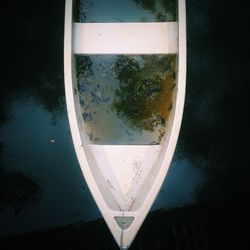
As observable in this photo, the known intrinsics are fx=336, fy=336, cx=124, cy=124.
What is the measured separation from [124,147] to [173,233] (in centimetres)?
105

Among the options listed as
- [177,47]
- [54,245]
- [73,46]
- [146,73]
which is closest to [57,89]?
[73,46]

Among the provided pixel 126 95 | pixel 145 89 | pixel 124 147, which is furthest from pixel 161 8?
pixel 124 147

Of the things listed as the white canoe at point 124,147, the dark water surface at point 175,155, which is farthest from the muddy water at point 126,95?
the dark water surface at point 175,155

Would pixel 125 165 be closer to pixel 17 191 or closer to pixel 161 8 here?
pixel 17 191

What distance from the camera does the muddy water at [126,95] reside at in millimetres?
3340

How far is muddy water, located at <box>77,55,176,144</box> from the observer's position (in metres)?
3.34

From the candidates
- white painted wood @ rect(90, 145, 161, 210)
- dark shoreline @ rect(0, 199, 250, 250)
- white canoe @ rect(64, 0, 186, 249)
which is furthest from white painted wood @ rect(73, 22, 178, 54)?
dark shoreline @ rect(0, 199, 250, 250)

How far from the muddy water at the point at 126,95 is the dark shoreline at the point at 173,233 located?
94 cm

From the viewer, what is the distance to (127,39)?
3.35m

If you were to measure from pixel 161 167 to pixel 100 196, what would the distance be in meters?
0.58

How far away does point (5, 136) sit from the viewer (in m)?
3.81

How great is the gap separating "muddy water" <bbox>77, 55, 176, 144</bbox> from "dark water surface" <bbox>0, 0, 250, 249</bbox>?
0.54 meters

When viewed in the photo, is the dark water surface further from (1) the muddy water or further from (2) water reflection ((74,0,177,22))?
(1) the muddy water

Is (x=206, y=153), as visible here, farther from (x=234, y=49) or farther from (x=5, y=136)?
(x=5, y=136)
